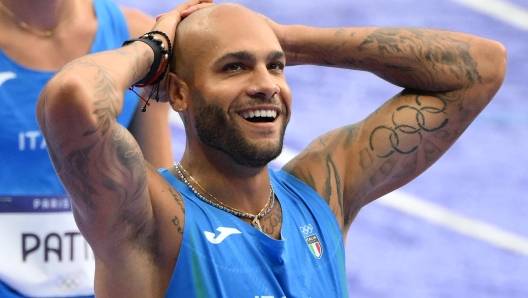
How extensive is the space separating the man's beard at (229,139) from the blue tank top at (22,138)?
0.49 metres

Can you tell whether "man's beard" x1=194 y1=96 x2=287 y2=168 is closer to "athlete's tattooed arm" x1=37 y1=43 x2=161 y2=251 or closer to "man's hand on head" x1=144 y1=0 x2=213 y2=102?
"man's hand on head" x1=144 y1=0 x2=213 y2=102

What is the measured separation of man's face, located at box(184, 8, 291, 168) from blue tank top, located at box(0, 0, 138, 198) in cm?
47

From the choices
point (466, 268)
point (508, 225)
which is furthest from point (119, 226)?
point (508, 225)

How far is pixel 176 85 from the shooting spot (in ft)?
8.59

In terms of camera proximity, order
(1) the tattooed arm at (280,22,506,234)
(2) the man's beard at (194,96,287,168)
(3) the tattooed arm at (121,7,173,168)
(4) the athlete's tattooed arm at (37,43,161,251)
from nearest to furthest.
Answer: (4) the athlete's tattooed arm at (37,43,161,251) < (2) the man's beard at (194,96,287,168) < (1) the tattooed arm at (280,22,506,234) < (3) the tattooed arm at (121,7,173,168)

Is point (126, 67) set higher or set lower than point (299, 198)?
higher

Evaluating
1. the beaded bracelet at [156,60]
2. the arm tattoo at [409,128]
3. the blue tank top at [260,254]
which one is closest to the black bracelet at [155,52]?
the beaded bracelet at [156,60]

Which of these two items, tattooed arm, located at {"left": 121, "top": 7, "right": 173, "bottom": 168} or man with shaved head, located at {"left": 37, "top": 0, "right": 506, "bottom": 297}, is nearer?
man with shaved head, located at {"left": 37, "top": 0, "right": 506, "bottom": 297}

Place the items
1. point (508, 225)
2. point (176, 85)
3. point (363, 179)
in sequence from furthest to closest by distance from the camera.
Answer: point (508, 225), point (363, 179), point (176, 85)

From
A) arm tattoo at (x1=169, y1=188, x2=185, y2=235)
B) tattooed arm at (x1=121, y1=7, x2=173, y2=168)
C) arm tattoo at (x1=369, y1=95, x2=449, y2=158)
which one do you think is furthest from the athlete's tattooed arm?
arm tattoo at (x1=369, y1=95, x2=449, y2=158)

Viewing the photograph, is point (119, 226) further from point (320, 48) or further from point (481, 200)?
point (481, 200)

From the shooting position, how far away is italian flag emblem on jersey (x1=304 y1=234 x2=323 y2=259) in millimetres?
2572

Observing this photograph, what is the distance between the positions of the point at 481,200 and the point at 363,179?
9.07 ft

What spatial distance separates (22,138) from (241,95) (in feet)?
2.21
